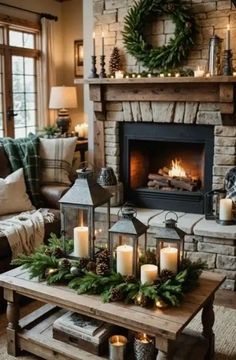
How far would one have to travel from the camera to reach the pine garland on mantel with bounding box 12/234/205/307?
203cm

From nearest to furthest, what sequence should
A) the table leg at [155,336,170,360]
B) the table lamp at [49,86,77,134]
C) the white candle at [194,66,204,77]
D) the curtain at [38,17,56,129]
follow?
the table leg at [155,336,170,360] → the white candle at [194,66,204,77] → the table lamp at [49,86,77,134] → the curtain at [38,17,56,129]

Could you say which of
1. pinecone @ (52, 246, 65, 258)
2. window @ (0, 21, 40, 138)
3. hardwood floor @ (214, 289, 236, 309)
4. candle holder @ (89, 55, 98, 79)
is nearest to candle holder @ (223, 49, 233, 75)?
candle holder @ (89, 55, 98, 79)

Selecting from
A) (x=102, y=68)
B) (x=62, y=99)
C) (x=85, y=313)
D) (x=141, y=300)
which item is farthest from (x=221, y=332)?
(x=62, y=99)

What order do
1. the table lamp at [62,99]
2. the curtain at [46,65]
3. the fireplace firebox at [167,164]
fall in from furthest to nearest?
the curtain at [46,65], the table lamp at [62,99], the fireplace firebox at [167,164]

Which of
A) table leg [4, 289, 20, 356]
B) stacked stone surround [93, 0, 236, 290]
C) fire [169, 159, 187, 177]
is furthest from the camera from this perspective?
fire [169, 159, 187, 177]

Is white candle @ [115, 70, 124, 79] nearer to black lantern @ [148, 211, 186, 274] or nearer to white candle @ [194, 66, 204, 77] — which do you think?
white candle @ [194, 66, 204, 77]

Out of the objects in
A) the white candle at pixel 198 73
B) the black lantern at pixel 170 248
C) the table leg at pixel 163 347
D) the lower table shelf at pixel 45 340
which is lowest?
the lower table shelf at pixel 45 340

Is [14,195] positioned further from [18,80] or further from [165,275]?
[18,80]

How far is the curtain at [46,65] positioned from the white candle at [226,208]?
10.4ft

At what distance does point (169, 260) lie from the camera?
2.18 m

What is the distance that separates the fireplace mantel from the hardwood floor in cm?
141

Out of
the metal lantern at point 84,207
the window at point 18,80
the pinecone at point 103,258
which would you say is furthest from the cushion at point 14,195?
the window at point 18,80

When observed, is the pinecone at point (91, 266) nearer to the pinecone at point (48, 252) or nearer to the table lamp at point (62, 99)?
the pinecone at point (48, 252)

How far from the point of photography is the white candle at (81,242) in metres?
2.40
